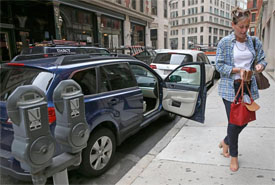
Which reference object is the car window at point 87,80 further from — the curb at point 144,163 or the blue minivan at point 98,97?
the curb at point 144,163

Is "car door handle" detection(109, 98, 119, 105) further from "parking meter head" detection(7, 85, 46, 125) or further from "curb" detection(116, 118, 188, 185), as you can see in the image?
"parking meter head" detection(7, 85, 46, 125)

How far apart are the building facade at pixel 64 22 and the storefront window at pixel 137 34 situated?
1.10 metres

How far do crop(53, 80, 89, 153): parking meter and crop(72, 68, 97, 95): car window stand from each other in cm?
142

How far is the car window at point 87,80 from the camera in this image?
112 inches

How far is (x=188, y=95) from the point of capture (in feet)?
13.1

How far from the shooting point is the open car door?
3838 mm

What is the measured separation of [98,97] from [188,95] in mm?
1771

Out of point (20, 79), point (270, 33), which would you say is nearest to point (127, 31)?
point (270, 33)

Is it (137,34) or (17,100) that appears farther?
(137,34)

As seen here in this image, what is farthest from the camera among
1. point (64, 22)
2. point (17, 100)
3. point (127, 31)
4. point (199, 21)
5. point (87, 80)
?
point (199, 21)

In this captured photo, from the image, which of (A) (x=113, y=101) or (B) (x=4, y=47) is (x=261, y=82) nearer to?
(A) (x=113, y=101)

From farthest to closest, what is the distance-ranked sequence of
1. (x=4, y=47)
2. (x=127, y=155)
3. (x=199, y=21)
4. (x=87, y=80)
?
(x=199, y=21)
(x=4, y=47)
(x=127, y=155)
(x=87, y=80)

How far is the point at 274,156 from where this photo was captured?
120 inches

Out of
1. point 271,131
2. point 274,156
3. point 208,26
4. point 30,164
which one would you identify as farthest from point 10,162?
point 208,26
